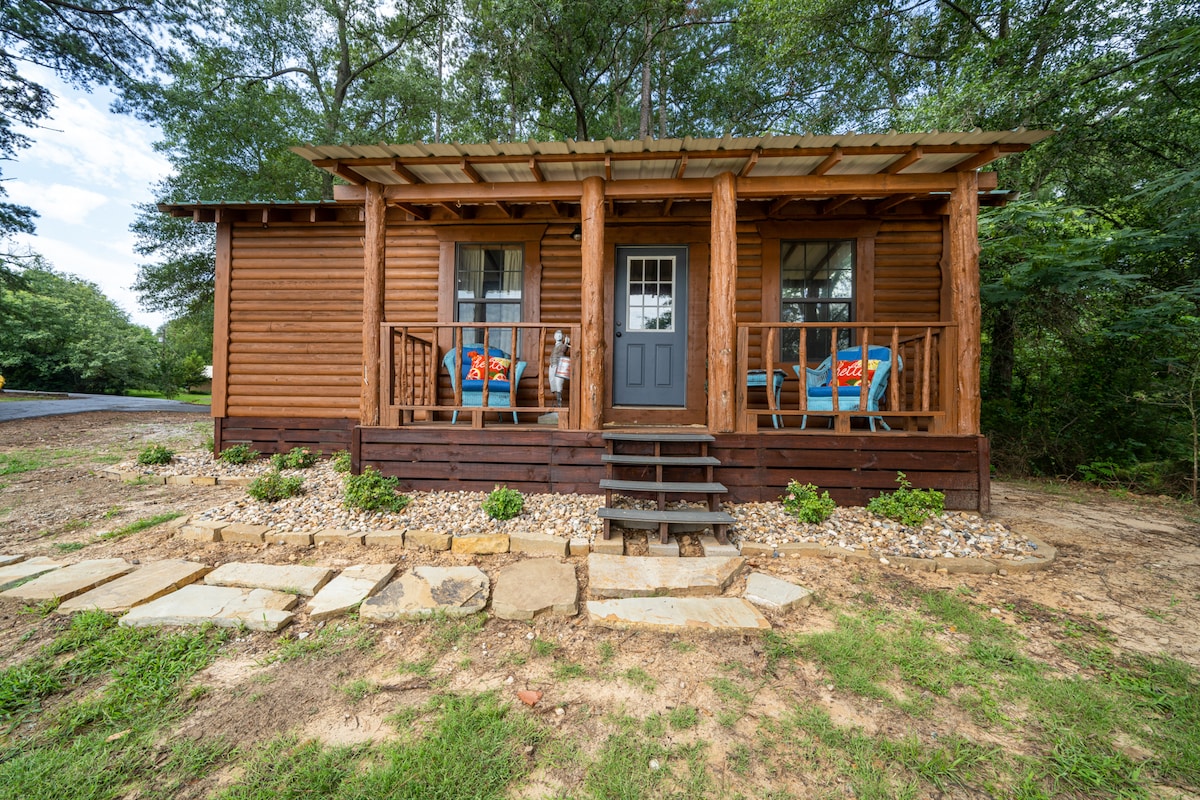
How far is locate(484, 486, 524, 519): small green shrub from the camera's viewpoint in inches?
125

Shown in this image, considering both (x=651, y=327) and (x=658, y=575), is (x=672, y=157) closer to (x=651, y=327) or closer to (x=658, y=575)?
(x=651, y=327)

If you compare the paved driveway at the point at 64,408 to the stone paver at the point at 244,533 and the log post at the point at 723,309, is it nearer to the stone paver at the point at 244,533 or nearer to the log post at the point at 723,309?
the stone paver at the point at 244,533

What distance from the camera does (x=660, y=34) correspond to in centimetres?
950

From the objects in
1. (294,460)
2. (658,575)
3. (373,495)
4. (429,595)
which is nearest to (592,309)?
(658,575)

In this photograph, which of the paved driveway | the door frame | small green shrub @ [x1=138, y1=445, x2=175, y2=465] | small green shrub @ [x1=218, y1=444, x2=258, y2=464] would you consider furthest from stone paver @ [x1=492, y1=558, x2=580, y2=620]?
the paved driveway

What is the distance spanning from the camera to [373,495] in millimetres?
3367

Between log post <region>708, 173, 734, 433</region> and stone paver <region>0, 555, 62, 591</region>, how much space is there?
14.3 ft

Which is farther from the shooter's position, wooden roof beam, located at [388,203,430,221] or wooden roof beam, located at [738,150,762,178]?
wooden roof beam, located at [388,203,430,221]

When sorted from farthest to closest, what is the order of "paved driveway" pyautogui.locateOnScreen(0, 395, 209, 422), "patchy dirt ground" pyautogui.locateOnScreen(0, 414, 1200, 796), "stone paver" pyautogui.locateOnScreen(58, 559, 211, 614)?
"paved driveway" pyautogui.locateOnScreen(0, 395, 209, 422)
"stone paver" pyautogui.locateOnScreen(58, 559, 211, 614)
"patchy dirt ground" pyautogui.locateOnScreen(0, 414, 1200, 796)

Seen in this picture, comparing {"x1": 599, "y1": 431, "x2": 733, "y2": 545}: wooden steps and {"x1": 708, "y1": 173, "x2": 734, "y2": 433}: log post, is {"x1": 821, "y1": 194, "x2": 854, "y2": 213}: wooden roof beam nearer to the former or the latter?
{"x1": 708, "y1": 173, "x2": 734, "y2": 433}: log post

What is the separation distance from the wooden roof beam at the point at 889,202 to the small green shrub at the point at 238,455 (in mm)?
7714

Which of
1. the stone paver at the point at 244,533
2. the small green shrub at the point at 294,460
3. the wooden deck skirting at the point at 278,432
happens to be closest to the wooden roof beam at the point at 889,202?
the stone paver at the point at 244,533

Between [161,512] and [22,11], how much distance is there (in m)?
11.9

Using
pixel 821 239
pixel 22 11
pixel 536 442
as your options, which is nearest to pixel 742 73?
pixel 821 239
